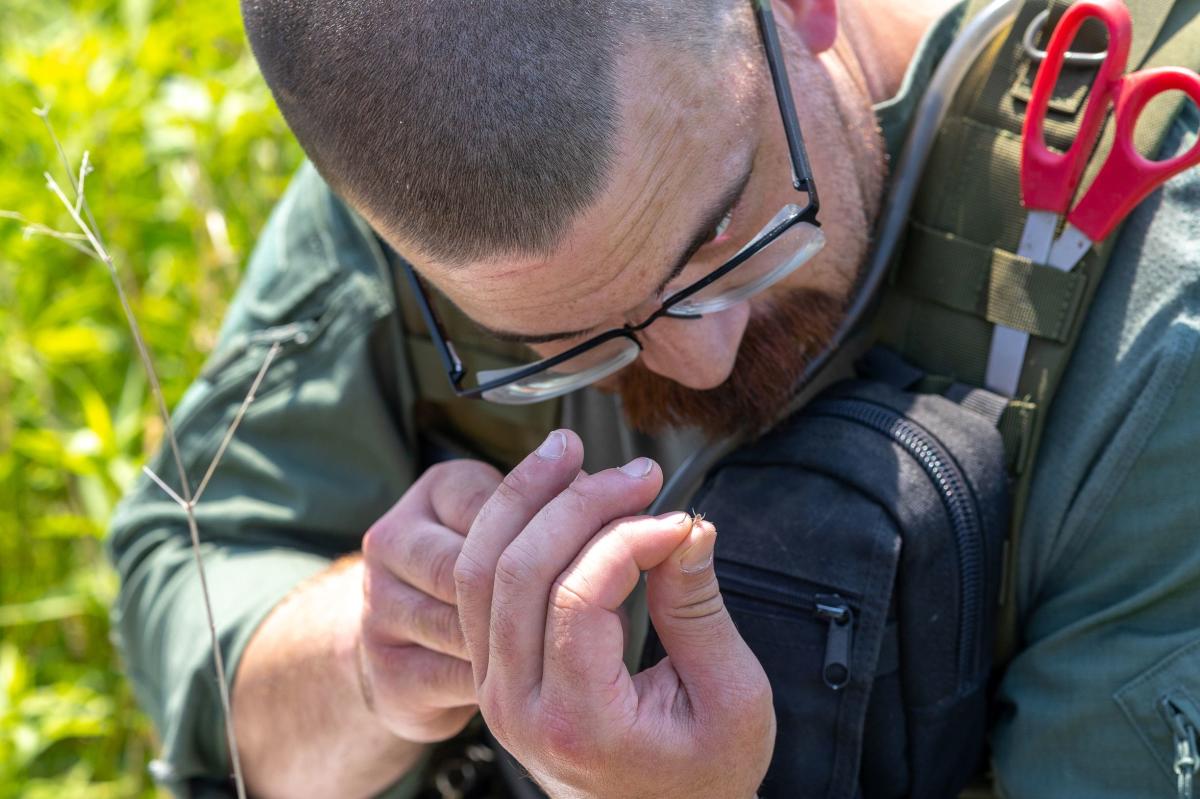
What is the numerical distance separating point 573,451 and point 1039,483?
638mm

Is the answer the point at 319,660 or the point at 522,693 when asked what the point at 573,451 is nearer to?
the point at 522,693

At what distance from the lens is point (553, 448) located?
1098 millimetres

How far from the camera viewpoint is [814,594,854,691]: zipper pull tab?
1.28 meters

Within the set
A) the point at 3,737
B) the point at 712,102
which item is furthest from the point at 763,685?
the point at 3,737

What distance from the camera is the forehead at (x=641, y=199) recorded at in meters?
1.25

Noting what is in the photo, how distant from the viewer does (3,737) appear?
6.84 feet

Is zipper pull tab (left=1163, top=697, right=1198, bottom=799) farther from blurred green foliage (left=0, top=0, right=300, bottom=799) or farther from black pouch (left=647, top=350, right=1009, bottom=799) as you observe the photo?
blurred green foliage (left=0, top=0, right=300, bottom=799)

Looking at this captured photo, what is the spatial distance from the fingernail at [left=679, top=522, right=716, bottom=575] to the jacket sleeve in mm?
948

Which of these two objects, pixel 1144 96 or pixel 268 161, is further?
pixel 268 161

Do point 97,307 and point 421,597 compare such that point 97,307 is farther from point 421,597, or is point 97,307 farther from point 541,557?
point 541,557

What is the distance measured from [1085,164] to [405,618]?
935 mm

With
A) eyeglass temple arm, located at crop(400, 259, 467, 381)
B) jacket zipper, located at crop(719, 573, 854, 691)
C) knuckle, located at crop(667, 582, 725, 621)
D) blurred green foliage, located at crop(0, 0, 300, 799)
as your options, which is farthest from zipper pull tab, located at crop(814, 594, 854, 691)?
blurred green foliage, located at crop(0, 0, 300, 799)

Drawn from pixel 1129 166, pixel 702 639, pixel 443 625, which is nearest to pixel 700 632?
pixel 702 639

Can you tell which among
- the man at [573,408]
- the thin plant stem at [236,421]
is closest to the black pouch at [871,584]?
the man at [573,408]
